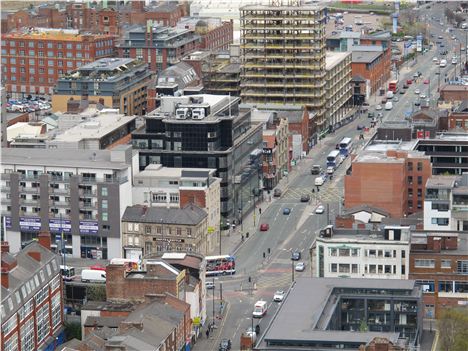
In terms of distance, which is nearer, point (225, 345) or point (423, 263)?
point (225, 345)

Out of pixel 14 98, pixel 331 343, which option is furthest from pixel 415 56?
pixel 331 343

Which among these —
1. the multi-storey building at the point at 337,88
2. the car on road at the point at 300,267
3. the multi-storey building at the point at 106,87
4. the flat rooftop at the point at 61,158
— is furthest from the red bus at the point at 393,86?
the car on road at the point at 300,267

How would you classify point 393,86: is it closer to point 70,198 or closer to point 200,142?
point 200,142

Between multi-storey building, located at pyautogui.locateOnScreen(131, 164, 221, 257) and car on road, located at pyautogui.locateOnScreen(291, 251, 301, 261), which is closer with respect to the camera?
car on road, located at pyautogui.locateOnScreen(291, 251, 301, 261)

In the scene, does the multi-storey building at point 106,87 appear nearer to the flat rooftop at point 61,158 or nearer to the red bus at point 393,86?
the red bus at point 393,86

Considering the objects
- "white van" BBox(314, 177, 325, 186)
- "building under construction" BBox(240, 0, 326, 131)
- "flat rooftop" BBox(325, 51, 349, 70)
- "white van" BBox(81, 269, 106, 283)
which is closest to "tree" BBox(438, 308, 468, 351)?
"white van" BBox(81, 269, 106, 283)

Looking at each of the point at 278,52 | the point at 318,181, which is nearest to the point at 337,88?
the point at 278,52

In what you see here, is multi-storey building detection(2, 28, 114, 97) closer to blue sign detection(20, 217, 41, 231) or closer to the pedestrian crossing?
the pedestrian crossing
